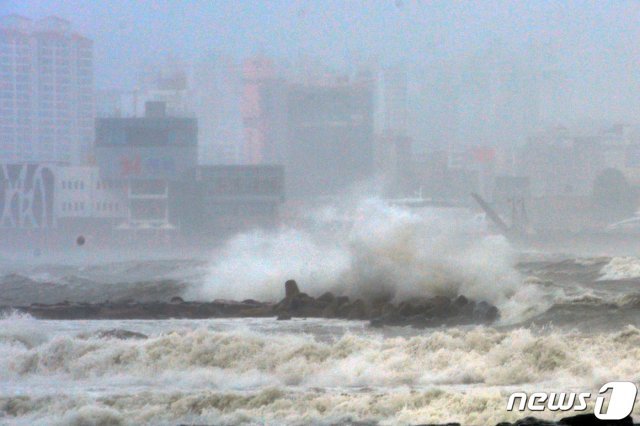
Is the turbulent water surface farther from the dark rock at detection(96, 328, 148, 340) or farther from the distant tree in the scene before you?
the distant tree

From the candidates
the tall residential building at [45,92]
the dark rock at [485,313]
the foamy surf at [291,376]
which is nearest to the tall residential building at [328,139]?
the tall residential building at [45,92]

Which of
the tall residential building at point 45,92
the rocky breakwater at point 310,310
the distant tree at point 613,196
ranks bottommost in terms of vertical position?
the rocky breakwater at point 310,310

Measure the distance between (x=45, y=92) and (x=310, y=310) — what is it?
92.4 m

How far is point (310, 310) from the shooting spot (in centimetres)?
2702

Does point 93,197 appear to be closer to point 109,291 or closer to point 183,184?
point 183,184

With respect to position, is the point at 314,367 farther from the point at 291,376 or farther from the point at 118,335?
the point at 118,335

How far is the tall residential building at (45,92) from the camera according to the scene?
11088cm

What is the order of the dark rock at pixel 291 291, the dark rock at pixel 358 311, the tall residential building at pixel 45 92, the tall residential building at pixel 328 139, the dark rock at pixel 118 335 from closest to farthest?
1. the dark rock at pixel 118 335
2. the dark rock at pixel 358 311
3. the dark rock at pixel 291 291
4. the tall residential building at pixel 328 139
5. the tall residential building at pixel 45 92

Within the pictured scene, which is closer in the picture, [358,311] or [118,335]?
[118,335]

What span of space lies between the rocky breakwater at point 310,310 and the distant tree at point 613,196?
51.4 metres

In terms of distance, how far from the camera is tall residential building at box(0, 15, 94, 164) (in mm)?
110875

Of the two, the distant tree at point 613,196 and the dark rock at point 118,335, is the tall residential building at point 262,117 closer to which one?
the distant tree at point 613,196

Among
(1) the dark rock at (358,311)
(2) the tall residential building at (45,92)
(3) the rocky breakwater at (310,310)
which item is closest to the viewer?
(3) the rocky breakwater at (310,310)

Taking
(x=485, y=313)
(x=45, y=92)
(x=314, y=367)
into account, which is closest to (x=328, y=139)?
(x=45, y=92)
